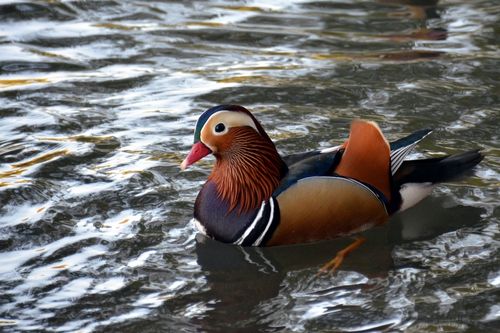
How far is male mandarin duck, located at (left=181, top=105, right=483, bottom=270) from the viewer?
5.50m

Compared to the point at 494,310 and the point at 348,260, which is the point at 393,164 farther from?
the point at 494,310

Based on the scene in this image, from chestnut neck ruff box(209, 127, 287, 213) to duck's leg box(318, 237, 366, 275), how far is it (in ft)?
1.64

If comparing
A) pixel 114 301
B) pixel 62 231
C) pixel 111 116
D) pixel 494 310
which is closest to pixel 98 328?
pixel 114 301

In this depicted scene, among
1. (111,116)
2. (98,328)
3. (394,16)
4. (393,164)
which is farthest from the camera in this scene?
(394,16)

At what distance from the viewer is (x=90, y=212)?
596cm

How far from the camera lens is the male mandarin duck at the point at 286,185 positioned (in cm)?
550

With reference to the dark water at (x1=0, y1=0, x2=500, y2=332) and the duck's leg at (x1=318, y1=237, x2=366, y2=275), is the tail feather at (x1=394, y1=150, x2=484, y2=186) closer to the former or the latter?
the dark water at (x1=0, y1=0, x2=500, y2=332)

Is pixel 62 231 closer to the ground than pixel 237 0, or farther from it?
closer to the ground

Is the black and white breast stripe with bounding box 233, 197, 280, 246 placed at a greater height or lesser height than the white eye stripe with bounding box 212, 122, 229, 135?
lesser

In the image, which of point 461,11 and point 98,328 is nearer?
point 98,328

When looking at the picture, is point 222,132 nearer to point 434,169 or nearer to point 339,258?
point 339,258

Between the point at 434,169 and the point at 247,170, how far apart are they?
1.10 metres

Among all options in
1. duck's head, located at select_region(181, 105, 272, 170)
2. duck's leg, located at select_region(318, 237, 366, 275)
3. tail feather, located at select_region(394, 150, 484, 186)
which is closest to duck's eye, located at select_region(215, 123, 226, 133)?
duck's head, located at select_region(181, 105, 272, 170)

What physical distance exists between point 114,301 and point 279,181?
1237 millimetres
